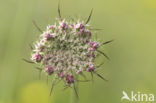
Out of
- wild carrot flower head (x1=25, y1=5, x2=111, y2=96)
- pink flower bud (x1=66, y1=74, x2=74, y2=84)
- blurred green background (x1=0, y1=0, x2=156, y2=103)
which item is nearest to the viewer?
pink flower bud (x1=66, y1=74, x2=74, y2=84)

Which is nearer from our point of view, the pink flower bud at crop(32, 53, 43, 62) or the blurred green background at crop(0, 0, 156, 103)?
the pink flower bud at crop(32, 53, 43, 62)

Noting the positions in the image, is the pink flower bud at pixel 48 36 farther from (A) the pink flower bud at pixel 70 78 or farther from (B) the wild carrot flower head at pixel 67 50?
(A) the pink flower bud at pixel 70 78

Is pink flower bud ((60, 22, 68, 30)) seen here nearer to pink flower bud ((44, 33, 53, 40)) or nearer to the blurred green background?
pink flower bud ((44, 33, 53, 40))

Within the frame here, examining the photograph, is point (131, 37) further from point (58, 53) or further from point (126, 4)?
point (58, 53)

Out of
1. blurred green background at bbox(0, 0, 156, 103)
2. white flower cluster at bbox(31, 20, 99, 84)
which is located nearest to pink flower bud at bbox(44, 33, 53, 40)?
white flower cluster at bbox(31, 20, 99, 84)

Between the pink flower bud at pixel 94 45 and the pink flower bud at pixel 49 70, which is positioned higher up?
the pink flower bud at pixel 94 45

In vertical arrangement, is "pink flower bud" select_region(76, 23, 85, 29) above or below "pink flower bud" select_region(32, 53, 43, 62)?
above

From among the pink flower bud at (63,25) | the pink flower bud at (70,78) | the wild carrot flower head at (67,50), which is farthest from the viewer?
the pink flower bud at (63,25)

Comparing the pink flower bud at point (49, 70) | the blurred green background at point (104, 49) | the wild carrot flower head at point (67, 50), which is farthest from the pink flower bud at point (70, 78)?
the blurred green background at point (104, 49)
